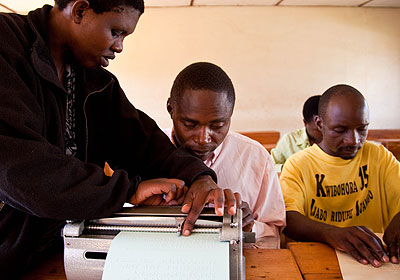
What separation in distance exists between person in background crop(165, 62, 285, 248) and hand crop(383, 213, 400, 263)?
403 mm

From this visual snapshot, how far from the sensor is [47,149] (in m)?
0.80

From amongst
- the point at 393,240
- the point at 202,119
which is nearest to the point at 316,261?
the point at 393,240

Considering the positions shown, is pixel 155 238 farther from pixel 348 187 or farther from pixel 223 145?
pixel 348 187

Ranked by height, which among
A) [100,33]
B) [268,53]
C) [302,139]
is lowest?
[302,139]

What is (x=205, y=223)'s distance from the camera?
32.5 inches

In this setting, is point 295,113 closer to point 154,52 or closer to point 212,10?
point 212,10

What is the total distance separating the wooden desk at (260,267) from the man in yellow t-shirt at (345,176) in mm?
606

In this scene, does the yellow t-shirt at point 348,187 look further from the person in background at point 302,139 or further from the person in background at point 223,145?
the person in background at point 302,139

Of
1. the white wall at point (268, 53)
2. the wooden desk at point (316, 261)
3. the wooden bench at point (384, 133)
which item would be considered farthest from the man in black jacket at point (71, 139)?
the wooden bench at point (384, 133)

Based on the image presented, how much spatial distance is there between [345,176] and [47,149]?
4.85 ft

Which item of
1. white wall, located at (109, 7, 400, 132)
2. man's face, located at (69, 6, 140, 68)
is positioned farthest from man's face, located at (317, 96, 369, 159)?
white wall, located at (109, 7, 400, 132)

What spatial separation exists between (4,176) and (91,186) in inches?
7.0

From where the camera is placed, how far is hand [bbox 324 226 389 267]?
1090 mm

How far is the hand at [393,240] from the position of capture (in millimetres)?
1110
